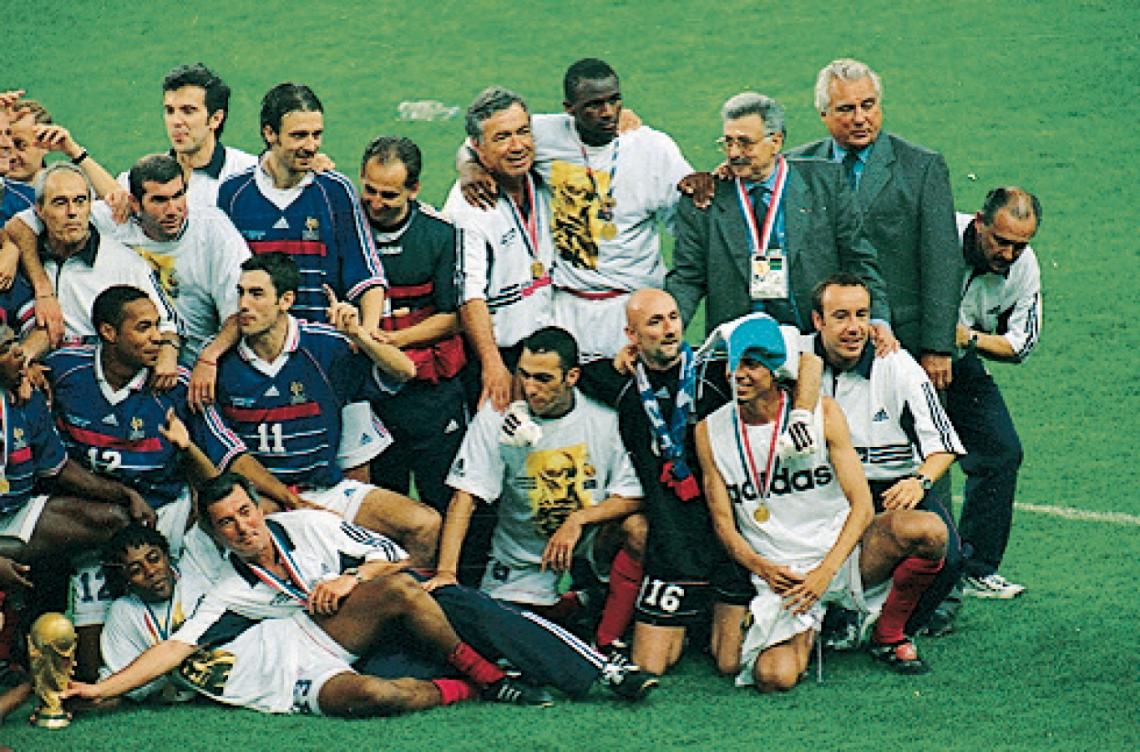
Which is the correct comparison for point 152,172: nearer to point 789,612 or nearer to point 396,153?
point 396,153

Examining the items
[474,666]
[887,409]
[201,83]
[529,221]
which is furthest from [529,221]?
[474,666]

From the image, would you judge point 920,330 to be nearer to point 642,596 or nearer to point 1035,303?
point 1035,303

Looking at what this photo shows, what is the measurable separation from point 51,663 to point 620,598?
6.18 feet

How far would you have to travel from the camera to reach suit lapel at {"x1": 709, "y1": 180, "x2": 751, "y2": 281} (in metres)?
7.68

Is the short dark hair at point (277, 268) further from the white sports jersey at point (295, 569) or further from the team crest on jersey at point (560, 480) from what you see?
the team crest on jersey at point (560, 480)

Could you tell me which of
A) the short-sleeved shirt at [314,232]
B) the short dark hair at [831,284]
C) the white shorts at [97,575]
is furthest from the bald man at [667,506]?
the white shorts at [97,575]

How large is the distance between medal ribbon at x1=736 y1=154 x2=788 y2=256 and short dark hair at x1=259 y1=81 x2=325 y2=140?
1.49 m

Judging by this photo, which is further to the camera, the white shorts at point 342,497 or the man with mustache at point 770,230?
the man with mustache at point 770,230

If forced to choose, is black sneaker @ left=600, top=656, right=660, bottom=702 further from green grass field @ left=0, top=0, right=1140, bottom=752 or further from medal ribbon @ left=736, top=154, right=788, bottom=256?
medal ribbon @ left=736, top=154, right=788, bottom=256

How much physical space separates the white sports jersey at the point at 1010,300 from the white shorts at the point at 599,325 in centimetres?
123

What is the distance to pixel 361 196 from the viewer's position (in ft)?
25.8

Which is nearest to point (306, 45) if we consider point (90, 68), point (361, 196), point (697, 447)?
point (90, 68)

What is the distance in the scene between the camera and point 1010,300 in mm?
8188

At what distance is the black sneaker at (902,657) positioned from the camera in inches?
289
